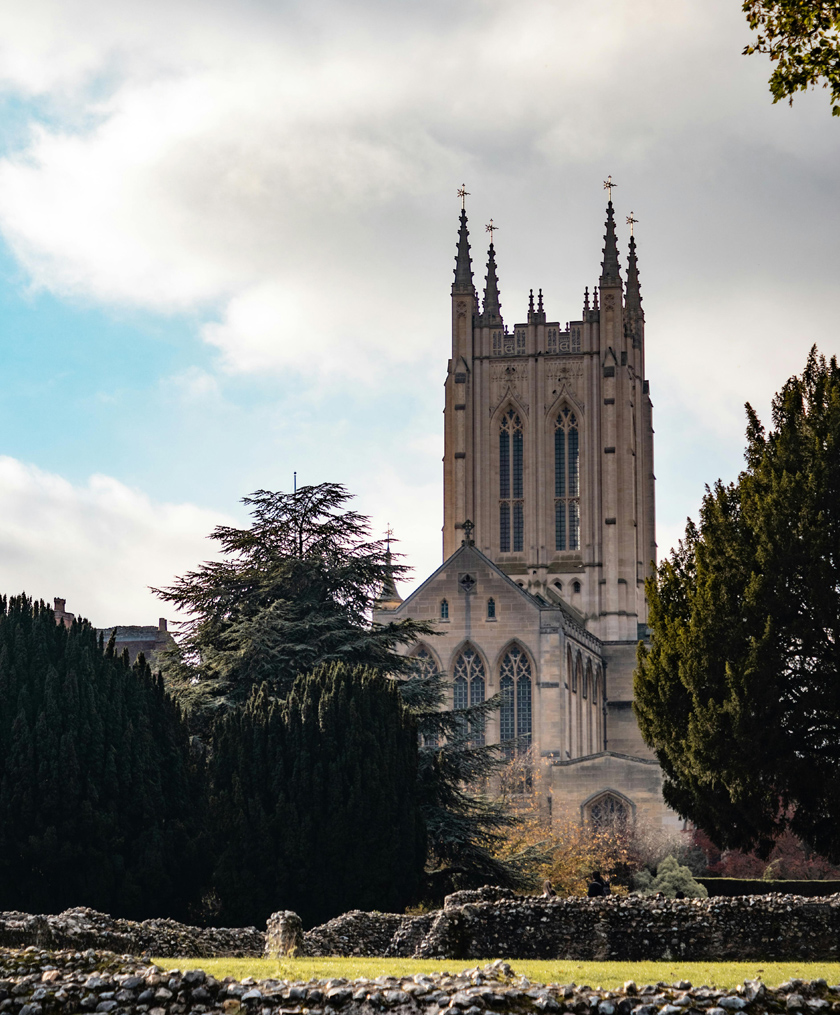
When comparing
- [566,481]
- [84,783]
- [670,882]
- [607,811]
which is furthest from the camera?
[566,481]

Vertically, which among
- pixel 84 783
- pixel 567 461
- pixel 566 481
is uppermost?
pixel 567 461

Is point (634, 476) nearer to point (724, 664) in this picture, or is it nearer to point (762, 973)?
point (724, 664)

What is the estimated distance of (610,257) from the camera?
84438mm

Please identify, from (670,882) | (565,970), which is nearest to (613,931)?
(565,970)

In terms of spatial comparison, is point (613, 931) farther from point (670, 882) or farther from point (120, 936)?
point (670, 882)

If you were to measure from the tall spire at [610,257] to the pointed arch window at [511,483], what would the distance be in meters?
10.3

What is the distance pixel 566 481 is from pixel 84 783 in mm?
58673

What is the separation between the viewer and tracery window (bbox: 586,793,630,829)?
2195 inches

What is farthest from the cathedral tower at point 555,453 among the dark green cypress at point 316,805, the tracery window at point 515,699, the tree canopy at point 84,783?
the tree canopy at point 84,783

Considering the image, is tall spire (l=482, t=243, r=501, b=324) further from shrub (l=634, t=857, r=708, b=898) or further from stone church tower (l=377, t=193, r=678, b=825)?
shrub (l=634, t=857, r=708, b=898)

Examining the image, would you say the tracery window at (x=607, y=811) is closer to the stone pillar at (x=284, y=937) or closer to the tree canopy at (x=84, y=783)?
the tree canopy at (x=84, y=783)

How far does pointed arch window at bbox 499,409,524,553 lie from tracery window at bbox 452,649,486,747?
18.0 m

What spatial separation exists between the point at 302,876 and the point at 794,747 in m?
9.52

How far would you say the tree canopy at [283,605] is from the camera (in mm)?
32812
